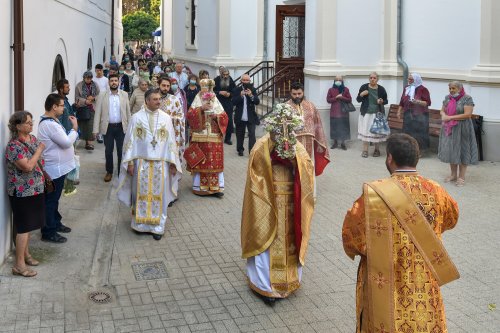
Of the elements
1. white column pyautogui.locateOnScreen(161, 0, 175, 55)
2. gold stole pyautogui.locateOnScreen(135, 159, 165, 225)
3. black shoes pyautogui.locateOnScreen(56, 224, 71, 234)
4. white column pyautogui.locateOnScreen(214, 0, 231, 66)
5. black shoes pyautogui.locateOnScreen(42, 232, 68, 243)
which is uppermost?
white column pyautogui.locateOnScreen(161, 0, 175, 55)

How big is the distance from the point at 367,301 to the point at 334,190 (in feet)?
22.3

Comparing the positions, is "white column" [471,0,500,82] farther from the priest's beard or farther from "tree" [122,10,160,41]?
"tree" [122,10,160,41]

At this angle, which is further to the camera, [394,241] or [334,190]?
[334,190]

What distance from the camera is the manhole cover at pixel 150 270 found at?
6832 millimetres

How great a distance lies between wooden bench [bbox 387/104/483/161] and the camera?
12969 millimetres

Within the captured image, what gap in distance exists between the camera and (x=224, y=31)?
2091 cm

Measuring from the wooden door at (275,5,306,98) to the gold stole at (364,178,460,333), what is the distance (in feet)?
47.8

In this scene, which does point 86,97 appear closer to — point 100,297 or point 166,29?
point 100,297

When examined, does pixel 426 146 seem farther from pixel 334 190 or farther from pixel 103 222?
pixel 103 222

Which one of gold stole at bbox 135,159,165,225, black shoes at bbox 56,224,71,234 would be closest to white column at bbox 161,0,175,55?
gold stole at bbox 135,159,165,225

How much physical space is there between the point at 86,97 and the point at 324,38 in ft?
19.1

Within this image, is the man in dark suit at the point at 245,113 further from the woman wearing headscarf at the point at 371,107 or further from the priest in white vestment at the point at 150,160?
the priest in white vestment at the point at 150,160

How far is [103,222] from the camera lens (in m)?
8.79

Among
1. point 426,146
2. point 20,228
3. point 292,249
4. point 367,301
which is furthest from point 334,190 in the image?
point 367,301
